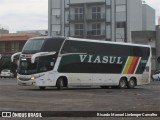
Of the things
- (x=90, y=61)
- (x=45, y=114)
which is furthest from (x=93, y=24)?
(x=45, y=114)

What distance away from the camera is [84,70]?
32.7 m

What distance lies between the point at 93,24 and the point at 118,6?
5856 millimetres

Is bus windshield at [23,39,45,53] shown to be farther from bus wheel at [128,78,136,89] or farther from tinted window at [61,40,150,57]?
bus wheel at [128,78,136,89]

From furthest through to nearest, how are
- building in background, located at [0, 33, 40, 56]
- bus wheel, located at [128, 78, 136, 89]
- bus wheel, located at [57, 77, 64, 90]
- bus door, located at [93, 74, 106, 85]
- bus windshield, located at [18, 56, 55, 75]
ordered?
building in background, located at [0, 33, 40, 56] → bus wheel, located at [128, 78, 136, 89] → bus door, located at [93, 74, 106, 85] → bus wheel, located at [57, 77, 64, 90] → bus windshield, located at [18, 56, 55, 75]

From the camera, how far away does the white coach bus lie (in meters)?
30.2

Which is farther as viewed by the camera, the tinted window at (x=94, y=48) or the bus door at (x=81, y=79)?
the bus door at (x=81, y=79)

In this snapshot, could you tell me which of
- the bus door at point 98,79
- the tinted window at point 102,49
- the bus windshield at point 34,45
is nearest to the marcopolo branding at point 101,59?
the tinted window at point 102,49

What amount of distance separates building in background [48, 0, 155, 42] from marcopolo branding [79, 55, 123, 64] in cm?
4589

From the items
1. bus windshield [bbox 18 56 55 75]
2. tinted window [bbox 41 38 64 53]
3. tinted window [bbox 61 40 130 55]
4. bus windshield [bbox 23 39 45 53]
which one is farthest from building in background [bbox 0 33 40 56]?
tinted window [bbox 41 38 64 53]

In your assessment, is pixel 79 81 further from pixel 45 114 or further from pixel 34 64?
pixel 45 114

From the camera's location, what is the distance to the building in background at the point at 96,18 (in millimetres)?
83938

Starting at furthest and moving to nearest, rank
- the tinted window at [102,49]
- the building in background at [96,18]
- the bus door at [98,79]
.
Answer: the building in background at [96,18], the bus door at [98,79], the tinted window at [102,49]

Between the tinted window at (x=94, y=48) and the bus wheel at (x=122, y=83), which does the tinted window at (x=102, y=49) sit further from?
the bus wheel at (x=122, y=83)

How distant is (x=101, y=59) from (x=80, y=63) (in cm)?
217
